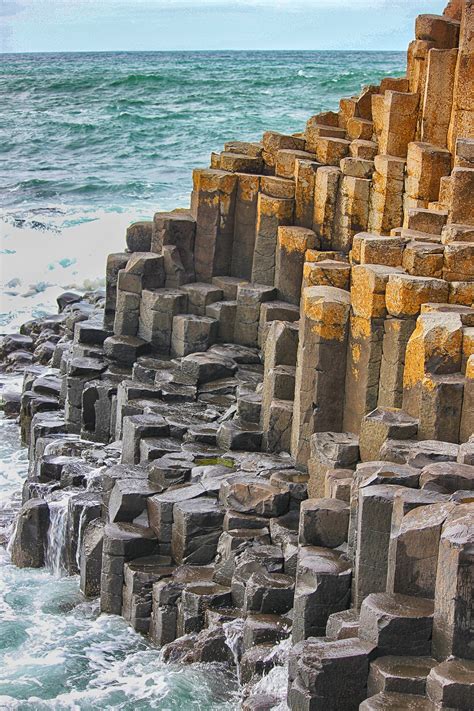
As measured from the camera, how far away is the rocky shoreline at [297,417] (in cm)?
1170

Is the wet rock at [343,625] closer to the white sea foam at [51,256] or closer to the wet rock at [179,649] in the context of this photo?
the wet rock at [179,649]

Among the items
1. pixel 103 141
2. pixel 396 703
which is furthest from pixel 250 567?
pixel 103 141

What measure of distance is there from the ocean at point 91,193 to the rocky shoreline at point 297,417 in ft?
1.65

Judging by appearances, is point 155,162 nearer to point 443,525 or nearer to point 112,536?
point 112,536

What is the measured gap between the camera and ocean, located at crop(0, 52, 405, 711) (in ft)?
45.0

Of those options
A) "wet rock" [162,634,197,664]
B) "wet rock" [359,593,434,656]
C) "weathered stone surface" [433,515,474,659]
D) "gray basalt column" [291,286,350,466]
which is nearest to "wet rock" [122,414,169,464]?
"gray basalt column" [291,286,350,466]

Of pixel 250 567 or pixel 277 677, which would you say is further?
pixel 250 567

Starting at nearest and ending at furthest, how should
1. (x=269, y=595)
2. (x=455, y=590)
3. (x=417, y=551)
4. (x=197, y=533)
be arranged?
(x=455, y=590)
(x=417, y=551)
(x=269, y=595)
(x=197, y=533)

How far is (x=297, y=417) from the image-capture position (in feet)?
53.5

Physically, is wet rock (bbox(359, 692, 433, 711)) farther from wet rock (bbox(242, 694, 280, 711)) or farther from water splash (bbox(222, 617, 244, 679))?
water splash (bbox(222, 617, 244, 679))

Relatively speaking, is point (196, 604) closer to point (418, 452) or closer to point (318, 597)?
point (318, 597)

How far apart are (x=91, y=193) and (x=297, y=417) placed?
27.7 m

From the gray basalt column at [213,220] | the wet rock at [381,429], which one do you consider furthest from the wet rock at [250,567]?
the gray basalt column at [213,220]

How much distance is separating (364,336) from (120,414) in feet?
16.0
